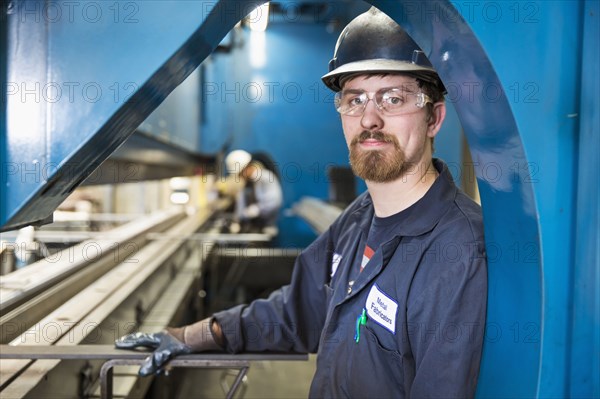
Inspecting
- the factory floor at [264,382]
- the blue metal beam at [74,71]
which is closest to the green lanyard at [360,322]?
the blue metal beam at [74,71]

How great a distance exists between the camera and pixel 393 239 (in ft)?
3.88

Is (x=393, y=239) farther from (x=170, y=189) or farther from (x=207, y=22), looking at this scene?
(x=170, y=189)

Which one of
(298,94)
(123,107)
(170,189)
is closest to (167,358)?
(123,107)

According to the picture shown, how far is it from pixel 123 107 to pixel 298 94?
591 centimetres

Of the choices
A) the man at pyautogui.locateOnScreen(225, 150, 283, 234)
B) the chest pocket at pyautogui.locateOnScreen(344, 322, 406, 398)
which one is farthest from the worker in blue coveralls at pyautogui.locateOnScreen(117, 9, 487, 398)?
the man at pyautogui.locateOnScreen(225, 150, 283, 234)

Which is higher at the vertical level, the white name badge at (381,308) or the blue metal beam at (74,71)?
the blue metal beam at (74,71)

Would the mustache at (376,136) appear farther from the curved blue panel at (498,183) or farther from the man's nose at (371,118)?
the curved blue panel at (498,183)

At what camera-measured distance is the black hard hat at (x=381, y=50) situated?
3.96ft

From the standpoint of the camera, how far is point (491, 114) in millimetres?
801

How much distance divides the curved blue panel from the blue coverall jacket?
0.06 meters

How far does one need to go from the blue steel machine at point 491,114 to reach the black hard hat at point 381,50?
285 millimetres

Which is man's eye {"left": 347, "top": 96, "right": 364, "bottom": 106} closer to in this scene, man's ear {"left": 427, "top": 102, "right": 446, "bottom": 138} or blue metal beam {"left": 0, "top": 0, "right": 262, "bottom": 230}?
man's ear {"left": 427, "top": 102, "right": 446, "bottom": 138}

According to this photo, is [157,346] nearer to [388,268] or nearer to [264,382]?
[388,268]

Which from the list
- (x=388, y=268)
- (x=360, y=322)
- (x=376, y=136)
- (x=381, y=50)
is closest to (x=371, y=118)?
(x=376, y=136)
